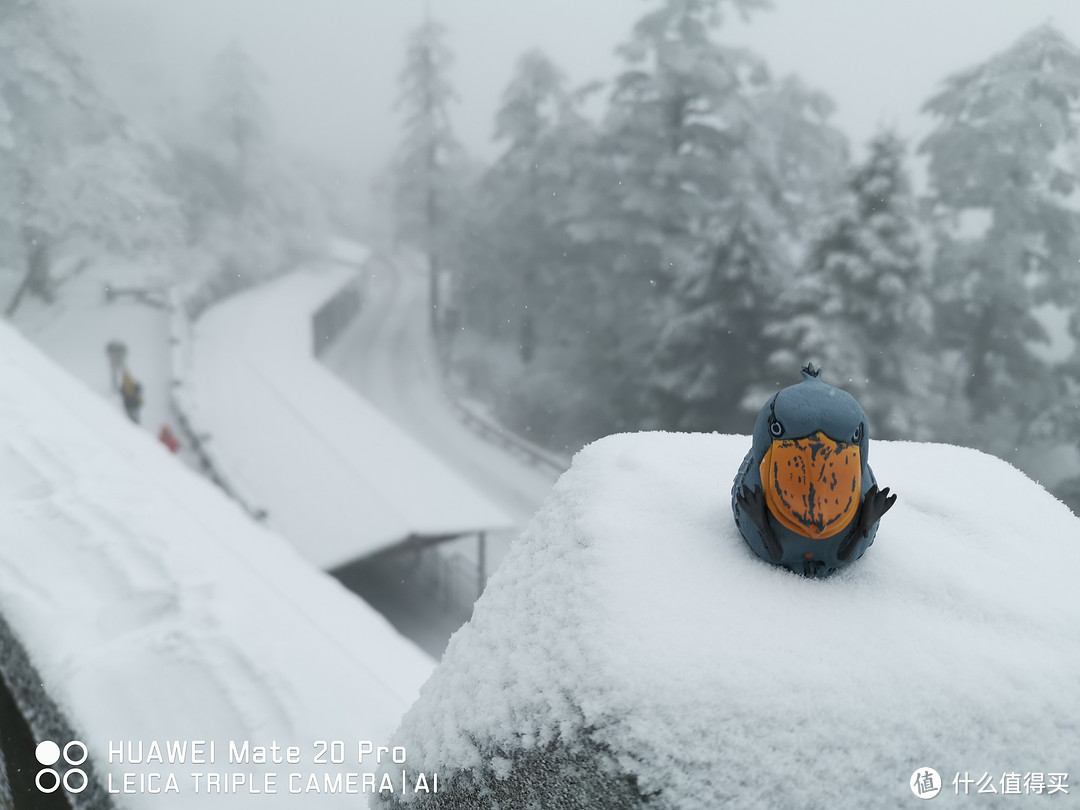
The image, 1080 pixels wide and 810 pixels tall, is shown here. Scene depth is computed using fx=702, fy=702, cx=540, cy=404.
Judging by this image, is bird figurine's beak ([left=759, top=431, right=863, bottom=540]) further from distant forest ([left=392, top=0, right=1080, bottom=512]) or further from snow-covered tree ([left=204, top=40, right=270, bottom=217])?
snow-covered tree ([left=204, top=40, right=270, bottom=217])

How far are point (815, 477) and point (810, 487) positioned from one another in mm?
29

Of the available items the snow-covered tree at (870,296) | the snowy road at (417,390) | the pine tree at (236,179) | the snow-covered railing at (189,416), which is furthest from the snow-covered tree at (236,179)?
the snow-covered tree at (870,296)

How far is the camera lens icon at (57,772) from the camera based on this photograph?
2227 mm

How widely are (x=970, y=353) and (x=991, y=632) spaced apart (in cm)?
1812

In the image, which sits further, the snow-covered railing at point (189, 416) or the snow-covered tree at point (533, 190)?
the snow-covered tree at point (533, 190)

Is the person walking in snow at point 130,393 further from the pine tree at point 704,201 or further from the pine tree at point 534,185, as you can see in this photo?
the pine tree at point 534,185

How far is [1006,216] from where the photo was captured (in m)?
15.8

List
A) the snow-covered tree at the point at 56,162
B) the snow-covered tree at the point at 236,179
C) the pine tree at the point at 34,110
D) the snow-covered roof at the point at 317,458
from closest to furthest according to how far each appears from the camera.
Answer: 1. the snow-covered roof at the point at 317,458
2. the pine tree at the point at 34,110
3. the snow-covered tree at the point at 56,162
4. the snow-covered tree at the point at 236,179

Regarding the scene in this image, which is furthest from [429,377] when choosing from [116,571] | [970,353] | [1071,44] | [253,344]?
[116,571]

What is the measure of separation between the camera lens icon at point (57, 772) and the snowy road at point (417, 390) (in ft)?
32.6

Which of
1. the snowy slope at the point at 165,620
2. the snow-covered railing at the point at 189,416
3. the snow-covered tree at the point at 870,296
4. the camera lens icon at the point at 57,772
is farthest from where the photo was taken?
the snow-covered tree at the point at 870,296

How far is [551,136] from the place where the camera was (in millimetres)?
21562

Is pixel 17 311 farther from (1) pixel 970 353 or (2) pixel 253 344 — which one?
(1) pixel 970 353

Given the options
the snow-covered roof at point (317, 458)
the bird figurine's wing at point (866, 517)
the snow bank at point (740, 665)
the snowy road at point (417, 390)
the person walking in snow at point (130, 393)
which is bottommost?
the snowy road at point (417, 390)
